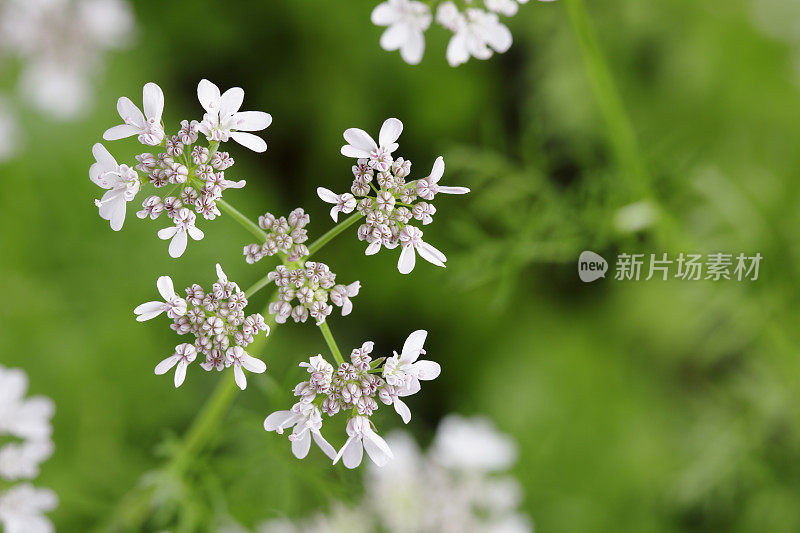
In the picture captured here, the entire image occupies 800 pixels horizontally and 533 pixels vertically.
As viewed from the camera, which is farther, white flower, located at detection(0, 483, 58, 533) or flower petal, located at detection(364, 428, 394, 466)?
white flower, located at detection(0, 483, 58, 533)

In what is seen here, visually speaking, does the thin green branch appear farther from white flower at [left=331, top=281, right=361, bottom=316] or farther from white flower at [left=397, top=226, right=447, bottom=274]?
white flower at [left=397, top=226, right=447, bottom=274]

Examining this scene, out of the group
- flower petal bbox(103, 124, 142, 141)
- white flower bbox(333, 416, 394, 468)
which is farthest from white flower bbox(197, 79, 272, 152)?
white flower bbox(333, 416, 394, 468)

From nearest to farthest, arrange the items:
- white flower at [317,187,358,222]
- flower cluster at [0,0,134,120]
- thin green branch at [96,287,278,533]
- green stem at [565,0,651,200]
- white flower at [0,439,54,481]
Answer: white flower at [317,187,358,222], thin green branch at [96,287,278,533], white flower at [0,439,54,481], green stem at [565,0,651,200], flower cluster at [0,0,134,120]

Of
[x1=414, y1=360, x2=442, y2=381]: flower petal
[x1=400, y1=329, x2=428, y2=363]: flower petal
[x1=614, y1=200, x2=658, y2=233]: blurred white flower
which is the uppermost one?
[x1=614, y1=200, x2=658, y2=233]: blurred white flower

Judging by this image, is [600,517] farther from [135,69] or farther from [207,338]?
[135,69]

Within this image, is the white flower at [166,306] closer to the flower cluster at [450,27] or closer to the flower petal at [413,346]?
the flower petal at [413,346]

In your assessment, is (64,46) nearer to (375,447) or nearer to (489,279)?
(489,279)

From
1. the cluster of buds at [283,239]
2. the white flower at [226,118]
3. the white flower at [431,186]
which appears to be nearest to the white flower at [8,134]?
the white flower at [226,118]
